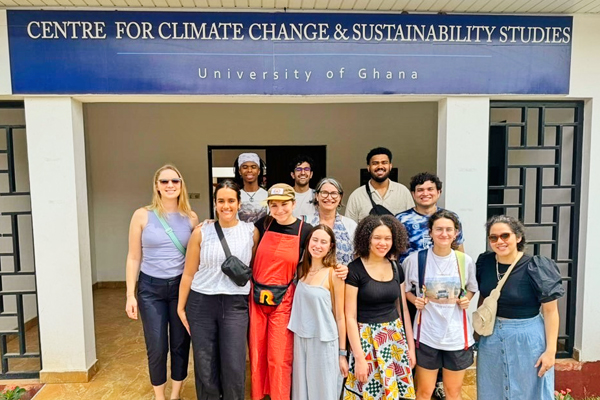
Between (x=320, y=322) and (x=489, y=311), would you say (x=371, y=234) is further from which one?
(x=489, y=311)

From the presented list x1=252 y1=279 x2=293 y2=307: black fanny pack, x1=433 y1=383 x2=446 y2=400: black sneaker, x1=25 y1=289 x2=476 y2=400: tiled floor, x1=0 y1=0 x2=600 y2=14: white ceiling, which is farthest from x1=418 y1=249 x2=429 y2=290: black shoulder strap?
x1=0 y1=0 x2=600 y2=14: white ceiling

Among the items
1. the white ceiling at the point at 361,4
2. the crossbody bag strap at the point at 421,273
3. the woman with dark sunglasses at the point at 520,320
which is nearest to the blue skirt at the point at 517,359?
the woman with dark sunglasses at the point at 520,320

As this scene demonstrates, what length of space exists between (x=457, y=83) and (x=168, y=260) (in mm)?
2681

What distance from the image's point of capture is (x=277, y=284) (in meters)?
2.47

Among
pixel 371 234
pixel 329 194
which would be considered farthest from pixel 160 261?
pixel 371 234

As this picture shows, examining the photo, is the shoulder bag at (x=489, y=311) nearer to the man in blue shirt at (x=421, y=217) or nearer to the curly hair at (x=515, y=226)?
the curly hair at (x=515, y=226)

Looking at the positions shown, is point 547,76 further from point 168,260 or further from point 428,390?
point 168,260

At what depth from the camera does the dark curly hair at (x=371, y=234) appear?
2318 mm

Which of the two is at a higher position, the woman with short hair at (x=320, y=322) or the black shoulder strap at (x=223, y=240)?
the black shoulder strap at (x=223, y=240)

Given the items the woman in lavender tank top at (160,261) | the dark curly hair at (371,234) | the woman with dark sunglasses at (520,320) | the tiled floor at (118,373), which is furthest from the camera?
the tiled floor at (118,373)

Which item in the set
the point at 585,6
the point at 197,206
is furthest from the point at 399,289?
the point at 197,206

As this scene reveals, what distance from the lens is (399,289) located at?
236 centimetres

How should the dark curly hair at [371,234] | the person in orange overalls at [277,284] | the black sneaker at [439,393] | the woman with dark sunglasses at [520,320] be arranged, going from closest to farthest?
1. the woman with dark sunglasses at [520,320]
2. the dark curly hair at [371,234]
3. the person in orange overalls at [277,284]
4. the black sneaker at [439,393]

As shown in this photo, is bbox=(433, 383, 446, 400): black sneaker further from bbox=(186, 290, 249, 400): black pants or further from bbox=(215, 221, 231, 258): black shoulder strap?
bbox=(215, 221, 231, 258): black shoulder strap
